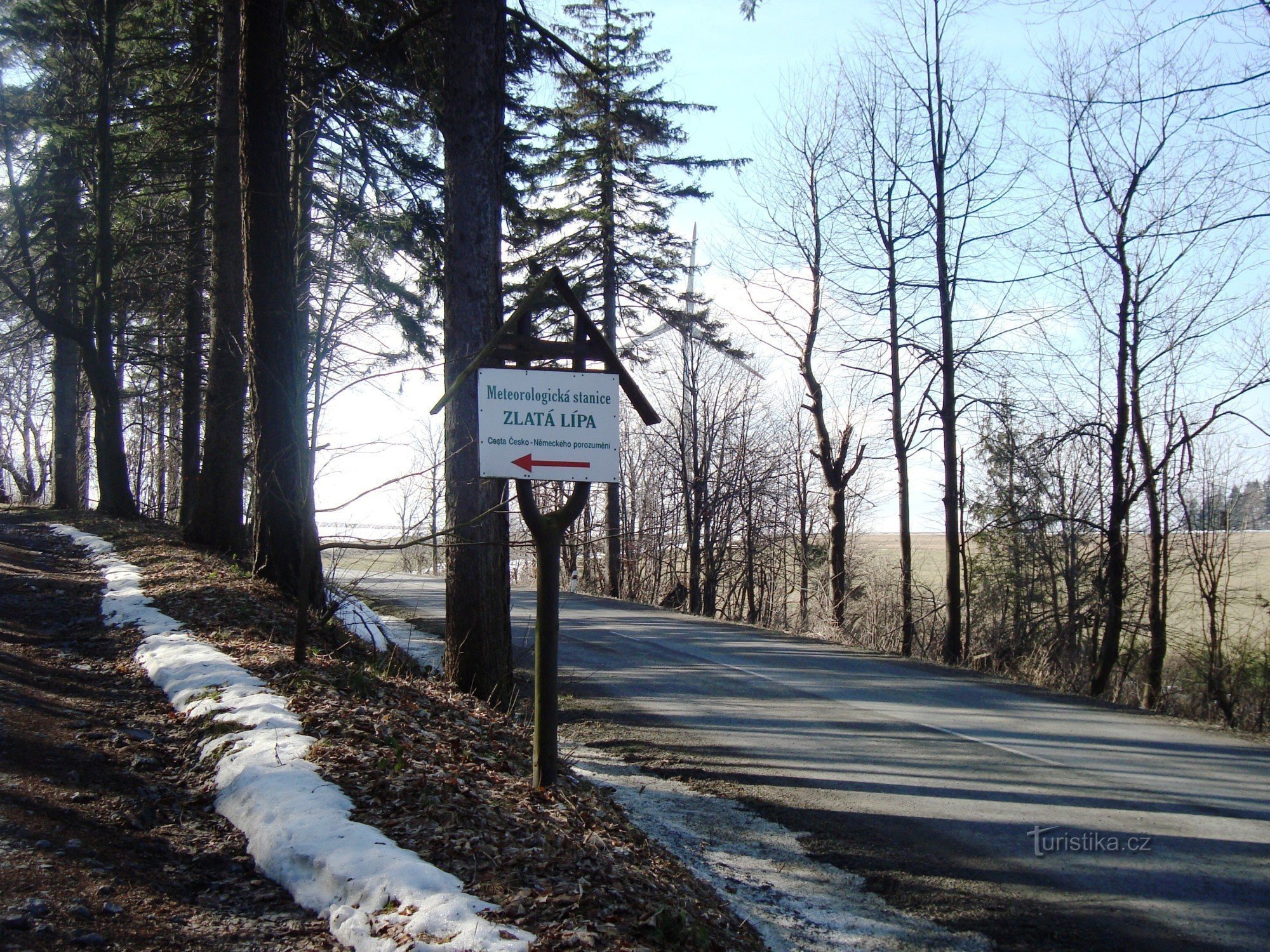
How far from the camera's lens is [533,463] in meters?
5.04

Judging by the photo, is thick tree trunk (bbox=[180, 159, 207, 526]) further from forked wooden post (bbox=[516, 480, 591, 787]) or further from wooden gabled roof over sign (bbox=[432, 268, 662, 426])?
forked wooden post (bbox=[516, 480, 591, 787])

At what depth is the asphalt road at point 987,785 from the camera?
15.9ft

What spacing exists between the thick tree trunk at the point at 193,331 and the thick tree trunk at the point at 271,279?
853 cm

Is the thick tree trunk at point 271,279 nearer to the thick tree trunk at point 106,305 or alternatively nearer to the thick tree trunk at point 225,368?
the thick tree trunk at point 225,368

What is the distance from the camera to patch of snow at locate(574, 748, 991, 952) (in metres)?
4.55

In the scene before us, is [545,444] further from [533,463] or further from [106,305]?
[106,305]

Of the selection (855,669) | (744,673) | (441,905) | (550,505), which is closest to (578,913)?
(441,905)

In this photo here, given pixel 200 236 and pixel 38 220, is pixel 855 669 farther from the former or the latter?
pixel 38 220

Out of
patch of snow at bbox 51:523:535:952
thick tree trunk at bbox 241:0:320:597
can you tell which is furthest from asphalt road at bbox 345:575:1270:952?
thick tree trunk at bbox 241:0:320:597

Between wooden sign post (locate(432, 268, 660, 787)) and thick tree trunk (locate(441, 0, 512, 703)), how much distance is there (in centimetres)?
254

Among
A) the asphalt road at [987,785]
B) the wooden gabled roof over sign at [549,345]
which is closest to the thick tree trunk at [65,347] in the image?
the asphalt road at [987,785]

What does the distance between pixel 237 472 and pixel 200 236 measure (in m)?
8.16

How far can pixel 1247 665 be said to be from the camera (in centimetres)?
1638

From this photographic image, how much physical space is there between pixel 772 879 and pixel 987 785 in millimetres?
2451
